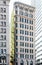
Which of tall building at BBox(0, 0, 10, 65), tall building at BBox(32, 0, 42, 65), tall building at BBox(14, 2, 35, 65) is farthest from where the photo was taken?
tall building at BBox(32, 0, 42, 65)

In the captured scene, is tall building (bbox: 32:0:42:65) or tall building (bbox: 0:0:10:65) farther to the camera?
tall building (bbox: 32:0:42:65)

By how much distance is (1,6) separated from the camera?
111 m

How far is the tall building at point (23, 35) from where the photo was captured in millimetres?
Answer: 115000

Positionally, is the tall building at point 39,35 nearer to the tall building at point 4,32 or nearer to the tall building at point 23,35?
the tall building at point 23,35

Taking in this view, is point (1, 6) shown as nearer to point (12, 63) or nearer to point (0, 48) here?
point (0, 48)

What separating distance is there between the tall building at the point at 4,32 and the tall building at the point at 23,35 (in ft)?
27.0

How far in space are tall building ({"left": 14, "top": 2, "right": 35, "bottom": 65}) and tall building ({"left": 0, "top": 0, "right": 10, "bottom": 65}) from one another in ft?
27.0

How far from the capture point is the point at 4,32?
10838cm

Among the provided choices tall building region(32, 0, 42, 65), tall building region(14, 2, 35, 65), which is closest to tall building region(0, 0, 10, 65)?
tall building region(14, 2, 35, 65)

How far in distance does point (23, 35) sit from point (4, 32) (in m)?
11.9

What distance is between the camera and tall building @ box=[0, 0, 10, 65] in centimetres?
10670

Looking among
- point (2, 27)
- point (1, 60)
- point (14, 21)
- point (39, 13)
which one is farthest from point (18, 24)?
point (39, 13)

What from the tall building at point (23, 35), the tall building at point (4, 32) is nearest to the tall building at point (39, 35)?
the tall building at point (23, 35)

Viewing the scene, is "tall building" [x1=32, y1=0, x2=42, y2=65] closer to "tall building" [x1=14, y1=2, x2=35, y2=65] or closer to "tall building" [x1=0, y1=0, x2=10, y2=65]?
"tall building" [x1=14, y1=2, x2=35, y2=65]
